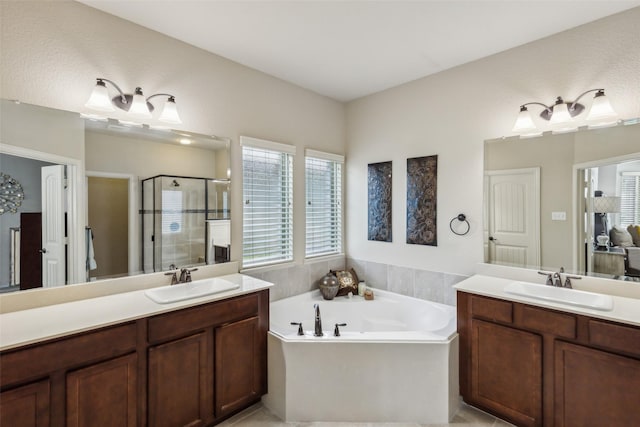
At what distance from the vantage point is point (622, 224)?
6.63 feet

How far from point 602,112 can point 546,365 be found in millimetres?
1720

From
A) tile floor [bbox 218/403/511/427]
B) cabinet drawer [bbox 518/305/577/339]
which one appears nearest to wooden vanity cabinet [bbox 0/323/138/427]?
tile floor [bbox 218/403/511/427]

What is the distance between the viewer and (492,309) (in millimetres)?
2031

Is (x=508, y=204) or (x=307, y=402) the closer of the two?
(x=307, y=402)

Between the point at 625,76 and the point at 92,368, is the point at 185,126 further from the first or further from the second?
the point at 625,76

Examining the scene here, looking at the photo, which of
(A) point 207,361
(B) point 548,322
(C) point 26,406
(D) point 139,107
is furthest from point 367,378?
(D) point 139,107

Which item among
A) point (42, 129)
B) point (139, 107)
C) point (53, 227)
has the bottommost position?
point (53, 227)

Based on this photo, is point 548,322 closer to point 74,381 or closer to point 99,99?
point 74,381

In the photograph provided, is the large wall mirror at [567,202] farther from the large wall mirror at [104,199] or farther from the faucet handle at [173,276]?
the faucet handle at [173,276]

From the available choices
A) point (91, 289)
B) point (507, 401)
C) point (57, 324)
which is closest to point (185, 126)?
point (91, 289)

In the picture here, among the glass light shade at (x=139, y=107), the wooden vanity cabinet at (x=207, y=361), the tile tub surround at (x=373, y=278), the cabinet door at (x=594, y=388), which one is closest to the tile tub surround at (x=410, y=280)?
the tile tub surround at (x=373, y=278)

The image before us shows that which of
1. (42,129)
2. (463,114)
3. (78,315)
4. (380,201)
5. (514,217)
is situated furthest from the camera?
(380,201)

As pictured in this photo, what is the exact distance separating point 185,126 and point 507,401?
3038 mm

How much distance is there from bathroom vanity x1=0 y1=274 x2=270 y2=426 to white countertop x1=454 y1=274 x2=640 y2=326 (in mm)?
1575
